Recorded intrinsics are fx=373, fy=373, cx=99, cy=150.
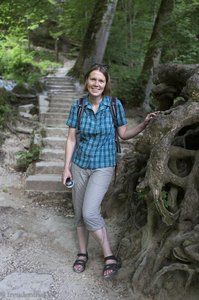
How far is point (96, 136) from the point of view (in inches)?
151

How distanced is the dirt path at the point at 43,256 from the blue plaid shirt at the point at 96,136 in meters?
1.20

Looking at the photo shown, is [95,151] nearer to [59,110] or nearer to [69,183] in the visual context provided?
[69,183]

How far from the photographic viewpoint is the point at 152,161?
3.53 m

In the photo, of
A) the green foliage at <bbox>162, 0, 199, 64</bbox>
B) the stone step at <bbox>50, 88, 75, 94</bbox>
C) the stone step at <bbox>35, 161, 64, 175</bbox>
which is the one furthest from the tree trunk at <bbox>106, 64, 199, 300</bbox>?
the stone step at <bbox>50, 88, 75, 94</bbox>

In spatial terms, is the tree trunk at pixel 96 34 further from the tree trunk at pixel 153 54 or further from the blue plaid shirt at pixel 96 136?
the blue plaid shirt at pixel 96 136

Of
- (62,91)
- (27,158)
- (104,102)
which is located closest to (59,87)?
(62,91)

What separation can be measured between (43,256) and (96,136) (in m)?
1.62

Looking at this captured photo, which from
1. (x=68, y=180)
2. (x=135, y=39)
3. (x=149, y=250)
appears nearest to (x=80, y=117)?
(x=68, y=180)

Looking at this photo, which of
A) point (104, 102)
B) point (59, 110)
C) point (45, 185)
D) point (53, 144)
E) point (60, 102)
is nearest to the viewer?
point (104, 102)

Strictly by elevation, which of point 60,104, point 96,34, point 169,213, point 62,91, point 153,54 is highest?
point 96,34

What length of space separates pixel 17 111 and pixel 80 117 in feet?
20.6

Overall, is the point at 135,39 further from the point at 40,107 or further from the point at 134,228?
the point at 134,228

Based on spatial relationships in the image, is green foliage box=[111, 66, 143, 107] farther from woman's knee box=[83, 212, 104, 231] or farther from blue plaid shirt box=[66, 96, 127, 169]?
woman's knee box=[83, 212, 104, 231]

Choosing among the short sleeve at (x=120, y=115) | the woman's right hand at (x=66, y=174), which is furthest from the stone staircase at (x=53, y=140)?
the short sleeve at (x=120, y=115)
